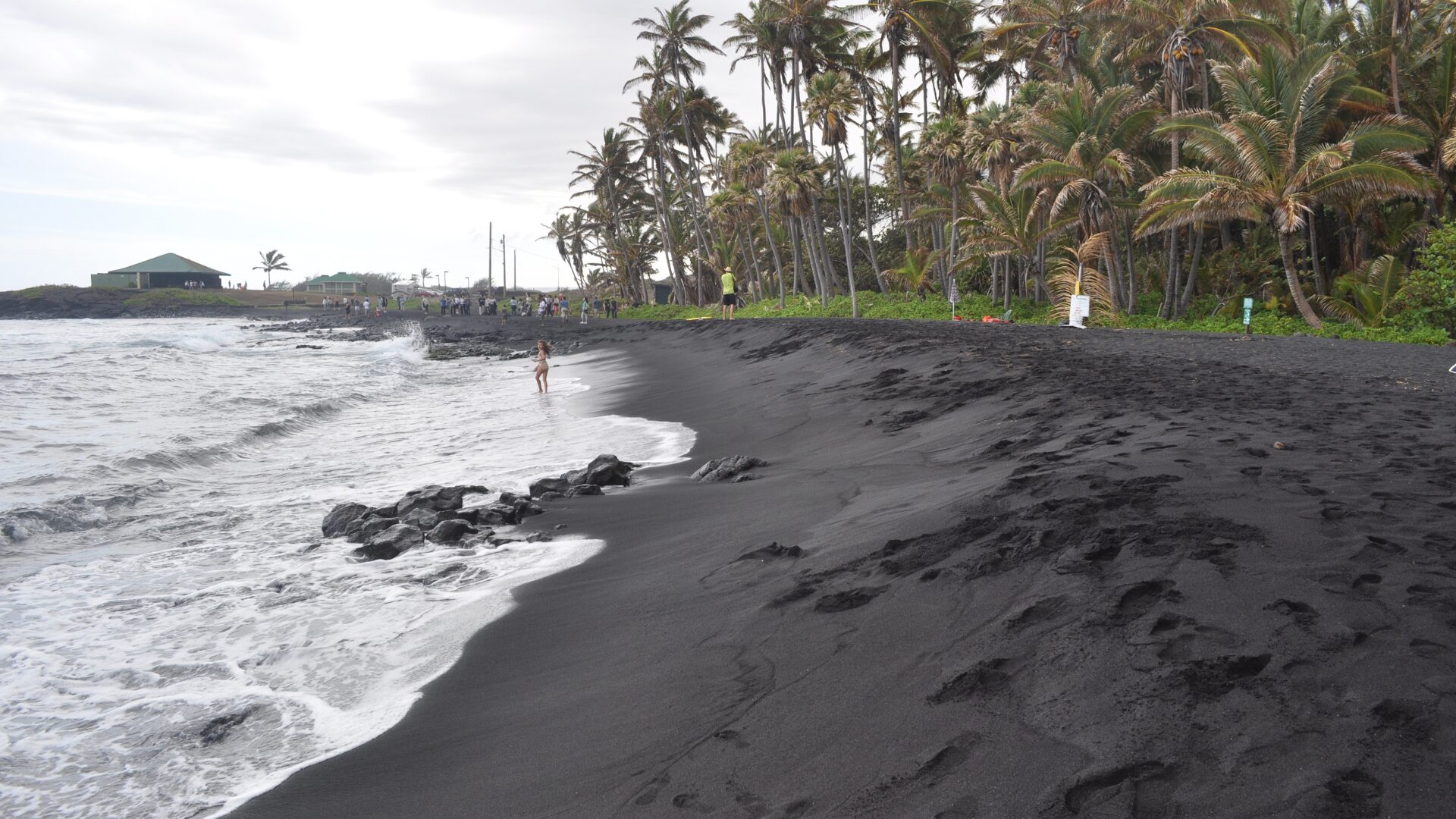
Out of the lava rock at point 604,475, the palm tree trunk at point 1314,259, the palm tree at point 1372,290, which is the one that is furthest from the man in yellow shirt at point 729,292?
the lava rock at point 604,475

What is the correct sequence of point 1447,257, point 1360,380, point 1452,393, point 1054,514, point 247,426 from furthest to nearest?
point 1447,257, point 247,426, point 1360,380, point 1452,393, point 1054,514

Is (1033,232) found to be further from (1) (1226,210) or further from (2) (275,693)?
(2) (275,693)

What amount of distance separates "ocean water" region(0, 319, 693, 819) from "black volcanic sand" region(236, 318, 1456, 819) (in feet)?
1.60

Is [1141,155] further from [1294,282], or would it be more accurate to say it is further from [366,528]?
[366,528]

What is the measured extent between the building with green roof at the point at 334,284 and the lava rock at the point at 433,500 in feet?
332

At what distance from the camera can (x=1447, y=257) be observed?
1405 cm

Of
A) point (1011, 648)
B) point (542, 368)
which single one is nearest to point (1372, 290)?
point (542, 368)

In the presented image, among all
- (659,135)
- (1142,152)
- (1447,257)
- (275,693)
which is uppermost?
(659,135)

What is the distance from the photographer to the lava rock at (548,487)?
7711 mm

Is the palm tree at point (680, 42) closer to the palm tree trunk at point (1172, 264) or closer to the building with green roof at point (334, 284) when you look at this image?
the palm tree trunk at point (1172, 264)

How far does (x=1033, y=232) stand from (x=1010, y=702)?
21.0 m

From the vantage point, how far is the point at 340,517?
6.91 m

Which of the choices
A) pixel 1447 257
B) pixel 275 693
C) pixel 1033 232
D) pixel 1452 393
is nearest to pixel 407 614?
pixel 275 693

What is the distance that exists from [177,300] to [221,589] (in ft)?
297
